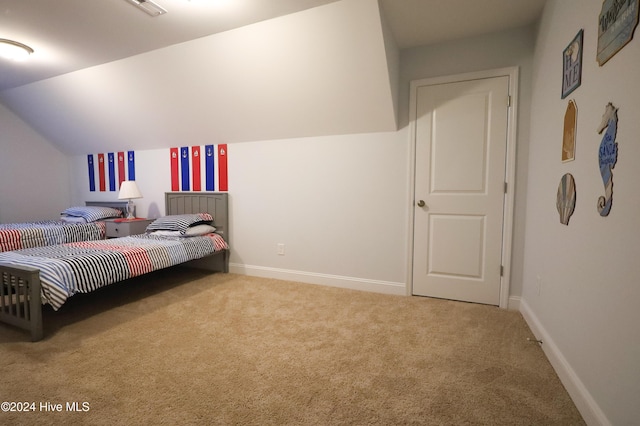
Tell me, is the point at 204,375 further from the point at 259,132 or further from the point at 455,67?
the point at 455,67

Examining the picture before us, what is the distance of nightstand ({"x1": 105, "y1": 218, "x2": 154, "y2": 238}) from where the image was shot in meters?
3.50

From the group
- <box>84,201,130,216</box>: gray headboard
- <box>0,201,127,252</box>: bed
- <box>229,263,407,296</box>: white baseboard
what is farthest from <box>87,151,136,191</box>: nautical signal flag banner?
<box>229,263,407,296</box>: white baseboard

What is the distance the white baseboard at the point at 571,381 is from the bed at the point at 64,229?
4518 mm

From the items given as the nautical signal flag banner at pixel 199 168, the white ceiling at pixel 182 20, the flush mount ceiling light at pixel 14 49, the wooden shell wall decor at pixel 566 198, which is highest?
the white ceiling at pixel 182 20

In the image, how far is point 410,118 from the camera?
8.66 ft

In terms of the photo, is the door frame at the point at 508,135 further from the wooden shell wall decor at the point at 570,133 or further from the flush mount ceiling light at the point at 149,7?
the flush mount ceiling light at the point at 149,7

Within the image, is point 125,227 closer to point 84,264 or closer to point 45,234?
point 45,234

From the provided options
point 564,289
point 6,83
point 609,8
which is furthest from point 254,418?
point 6,83

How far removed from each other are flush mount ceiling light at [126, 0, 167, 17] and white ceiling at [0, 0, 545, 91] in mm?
39

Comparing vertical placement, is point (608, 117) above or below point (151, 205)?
above

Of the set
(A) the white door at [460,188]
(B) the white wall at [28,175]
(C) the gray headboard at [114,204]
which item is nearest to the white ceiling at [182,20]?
(A) the white door at [460,188]

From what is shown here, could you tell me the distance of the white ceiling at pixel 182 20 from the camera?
2027mm

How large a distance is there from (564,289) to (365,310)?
1.30 meters

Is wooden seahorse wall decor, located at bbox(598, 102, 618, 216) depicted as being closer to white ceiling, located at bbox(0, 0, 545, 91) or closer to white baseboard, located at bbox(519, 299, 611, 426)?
white baseboard, located at bbox(519, 299, 611, 426)
